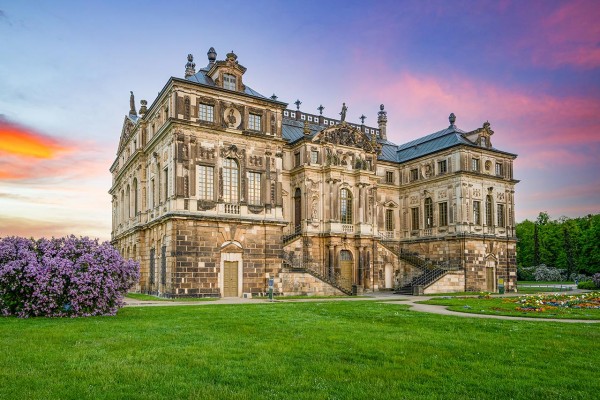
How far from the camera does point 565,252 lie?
275 ft

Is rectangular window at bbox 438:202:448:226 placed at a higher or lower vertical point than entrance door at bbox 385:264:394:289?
higher

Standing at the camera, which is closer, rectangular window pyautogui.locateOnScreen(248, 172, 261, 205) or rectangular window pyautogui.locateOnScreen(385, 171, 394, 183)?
rectangular window pyautogui.locateOnScreen(248, 172, 261, 205)

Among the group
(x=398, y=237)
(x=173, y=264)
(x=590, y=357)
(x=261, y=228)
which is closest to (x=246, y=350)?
(x=590, y=357)

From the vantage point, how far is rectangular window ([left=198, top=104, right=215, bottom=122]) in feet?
111

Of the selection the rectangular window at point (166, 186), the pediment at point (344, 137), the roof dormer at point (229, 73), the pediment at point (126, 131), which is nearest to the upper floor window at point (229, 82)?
the roof dormer at point (229, 73)

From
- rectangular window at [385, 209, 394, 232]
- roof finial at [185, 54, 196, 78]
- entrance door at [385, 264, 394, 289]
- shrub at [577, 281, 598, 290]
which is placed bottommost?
shrub at [577, 281, 598, 290]

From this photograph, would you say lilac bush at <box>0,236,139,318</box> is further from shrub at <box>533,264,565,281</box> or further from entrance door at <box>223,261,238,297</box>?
shrub at <box>533,264,565,281</box>

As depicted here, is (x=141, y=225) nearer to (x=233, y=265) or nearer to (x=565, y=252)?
(x=233, y=265)

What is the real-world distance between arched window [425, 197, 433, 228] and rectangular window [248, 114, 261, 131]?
73.3 feet

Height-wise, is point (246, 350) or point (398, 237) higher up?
point (398, 237)

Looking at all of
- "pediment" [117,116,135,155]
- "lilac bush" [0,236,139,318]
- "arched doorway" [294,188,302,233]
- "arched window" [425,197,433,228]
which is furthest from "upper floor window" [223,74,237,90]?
"arched window" [425,197,433,228]

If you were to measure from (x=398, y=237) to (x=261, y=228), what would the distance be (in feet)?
73.3

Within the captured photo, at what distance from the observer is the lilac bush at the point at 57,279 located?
1852 cm

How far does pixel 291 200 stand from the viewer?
148 ft
